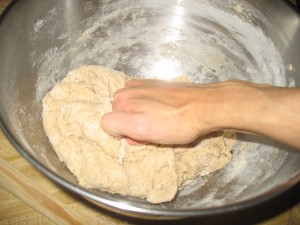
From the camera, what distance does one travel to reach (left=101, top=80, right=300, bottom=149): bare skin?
0.85 meters

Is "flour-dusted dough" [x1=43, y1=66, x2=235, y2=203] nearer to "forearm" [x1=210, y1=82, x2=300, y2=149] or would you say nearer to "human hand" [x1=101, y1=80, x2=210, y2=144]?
"human hand" [x1=101, y1=80, x2=210, y2=144]

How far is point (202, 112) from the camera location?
3.10 ft

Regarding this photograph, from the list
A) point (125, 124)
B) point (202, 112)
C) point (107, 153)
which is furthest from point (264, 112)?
point (107, 153)

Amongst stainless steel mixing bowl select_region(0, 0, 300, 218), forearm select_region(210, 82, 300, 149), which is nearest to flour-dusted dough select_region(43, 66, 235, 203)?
stainless steel mixing bowl select_region(0, 0, 300, 218)

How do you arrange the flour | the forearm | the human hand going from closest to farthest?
1. the forearm
2. the human hand
3. the flour

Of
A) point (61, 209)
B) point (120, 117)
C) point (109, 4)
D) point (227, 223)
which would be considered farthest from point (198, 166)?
point (109, 4)

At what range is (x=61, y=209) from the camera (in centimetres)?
107

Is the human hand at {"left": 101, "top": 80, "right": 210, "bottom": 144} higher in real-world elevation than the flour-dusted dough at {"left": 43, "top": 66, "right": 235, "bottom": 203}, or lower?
higher

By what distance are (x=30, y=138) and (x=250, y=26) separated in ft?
3.00

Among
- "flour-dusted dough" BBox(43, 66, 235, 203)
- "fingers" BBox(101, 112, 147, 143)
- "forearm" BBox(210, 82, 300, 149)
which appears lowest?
"flour-dusted dough" BBox(43, 66, 235, 203)

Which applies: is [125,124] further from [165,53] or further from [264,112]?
[165,53]

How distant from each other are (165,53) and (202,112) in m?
0.59

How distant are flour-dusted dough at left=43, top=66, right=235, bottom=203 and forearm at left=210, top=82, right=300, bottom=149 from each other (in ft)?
0.79

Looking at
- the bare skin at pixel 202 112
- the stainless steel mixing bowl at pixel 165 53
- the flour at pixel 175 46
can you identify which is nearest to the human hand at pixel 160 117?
the bare skin at pixel 202 112
